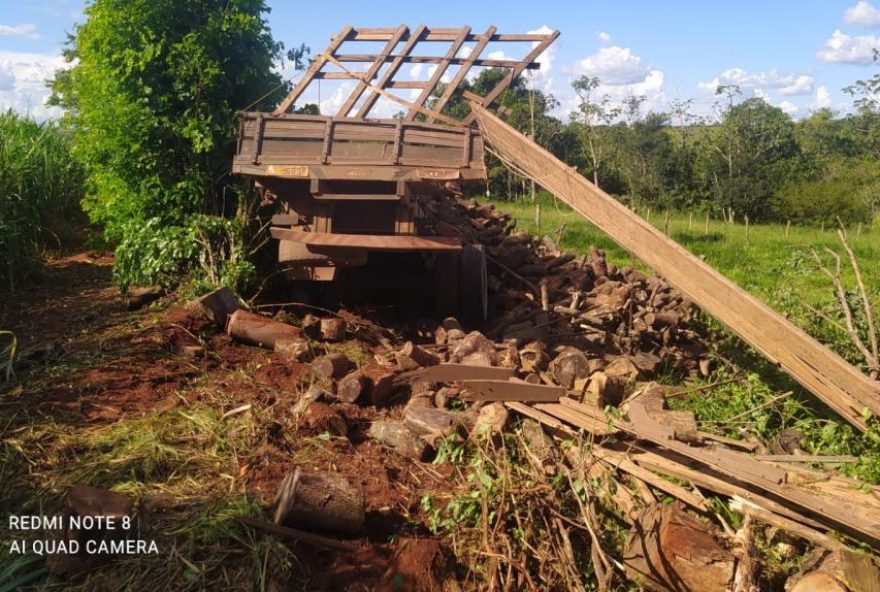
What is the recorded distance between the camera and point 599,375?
512 cm

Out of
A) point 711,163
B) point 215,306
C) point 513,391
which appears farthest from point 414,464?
point 711,163

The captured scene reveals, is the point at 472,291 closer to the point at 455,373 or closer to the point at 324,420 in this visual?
the point at 455,373

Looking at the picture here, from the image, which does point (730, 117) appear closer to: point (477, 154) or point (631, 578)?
point (477, 154)

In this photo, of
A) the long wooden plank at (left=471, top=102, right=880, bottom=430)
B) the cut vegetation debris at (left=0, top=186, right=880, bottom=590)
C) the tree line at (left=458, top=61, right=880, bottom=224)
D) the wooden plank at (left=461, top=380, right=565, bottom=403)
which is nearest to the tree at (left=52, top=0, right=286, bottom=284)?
the cut vegetation debris at (left=0, top=186, right=880, bottom=590)

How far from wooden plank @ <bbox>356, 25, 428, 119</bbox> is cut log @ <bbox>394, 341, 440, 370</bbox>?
2828mm

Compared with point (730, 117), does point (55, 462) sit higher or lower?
lower

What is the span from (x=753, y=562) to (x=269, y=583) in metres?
2.20

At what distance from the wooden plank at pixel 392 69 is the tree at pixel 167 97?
126 centimetres

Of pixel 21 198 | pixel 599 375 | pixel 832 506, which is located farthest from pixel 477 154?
pixel 21 198

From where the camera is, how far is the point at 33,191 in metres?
9.71

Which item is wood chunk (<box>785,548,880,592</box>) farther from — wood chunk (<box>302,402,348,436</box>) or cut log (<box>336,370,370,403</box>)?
cut log (<box>336,370,370,403</box>)

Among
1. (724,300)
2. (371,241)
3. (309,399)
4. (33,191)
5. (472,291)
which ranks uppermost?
(33,191)

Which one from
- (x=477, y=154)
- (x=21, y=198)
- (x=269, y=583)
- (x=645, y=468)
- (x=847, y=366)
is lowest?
(x=269, y=583)

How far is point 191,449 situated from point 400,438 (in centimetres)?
125
